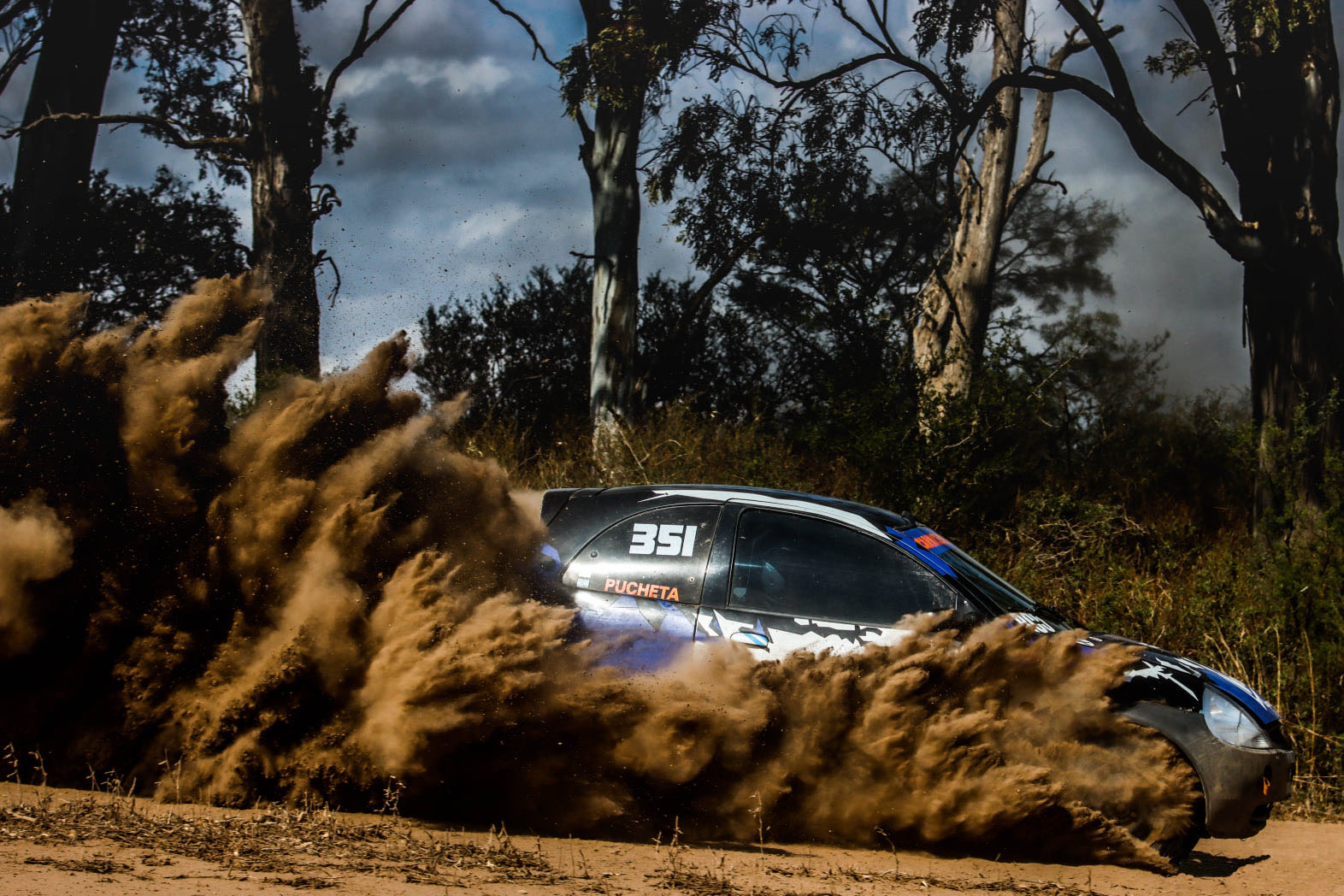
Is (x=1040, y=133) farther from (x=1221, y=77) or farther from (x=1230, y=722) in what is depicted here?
(x=1230, y=722)

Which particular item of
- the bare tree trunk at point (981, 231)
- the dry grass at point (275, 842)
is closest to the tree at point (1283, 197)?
the bare tree trunk at point (981, 231)

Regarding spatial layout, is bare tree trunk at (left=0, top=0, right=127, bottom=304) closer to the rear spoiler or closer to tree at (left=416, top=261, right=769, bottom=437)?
tree at (left=416, top=261, right=769, bottom=437)

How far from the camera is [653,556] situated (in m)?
5.61

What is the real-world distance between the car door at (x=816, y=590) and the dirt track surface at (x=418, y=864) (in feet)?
3.21

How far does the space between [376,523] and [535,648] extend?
1099 millimetres

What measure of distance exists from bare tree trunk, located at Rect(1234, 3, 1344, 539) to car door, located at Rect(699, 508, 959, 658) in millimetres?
10434

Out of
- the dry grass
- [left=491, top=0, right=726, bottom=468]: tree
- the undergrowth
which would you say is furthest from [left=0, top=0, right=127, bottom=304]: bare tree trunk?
the dry grass

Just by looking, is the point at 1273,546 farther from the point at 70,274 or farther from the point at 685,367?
the point at 70,274

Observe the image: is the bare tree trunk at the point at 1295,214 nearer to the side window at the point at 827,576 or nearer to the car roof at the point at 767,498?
the car roof at the point at 767,498

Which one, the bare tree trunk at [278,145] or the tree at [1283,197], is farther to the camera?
the bare tree trunk at [278,145]

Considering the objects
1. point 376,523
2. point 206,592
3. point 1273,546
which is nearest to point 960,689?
point 376,523

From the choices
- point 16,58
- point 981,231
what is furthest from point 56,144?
point 981,231

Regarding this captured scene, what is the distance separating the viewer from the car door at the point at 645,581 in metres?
5.35

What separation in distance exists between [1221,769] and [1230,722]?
26cm
